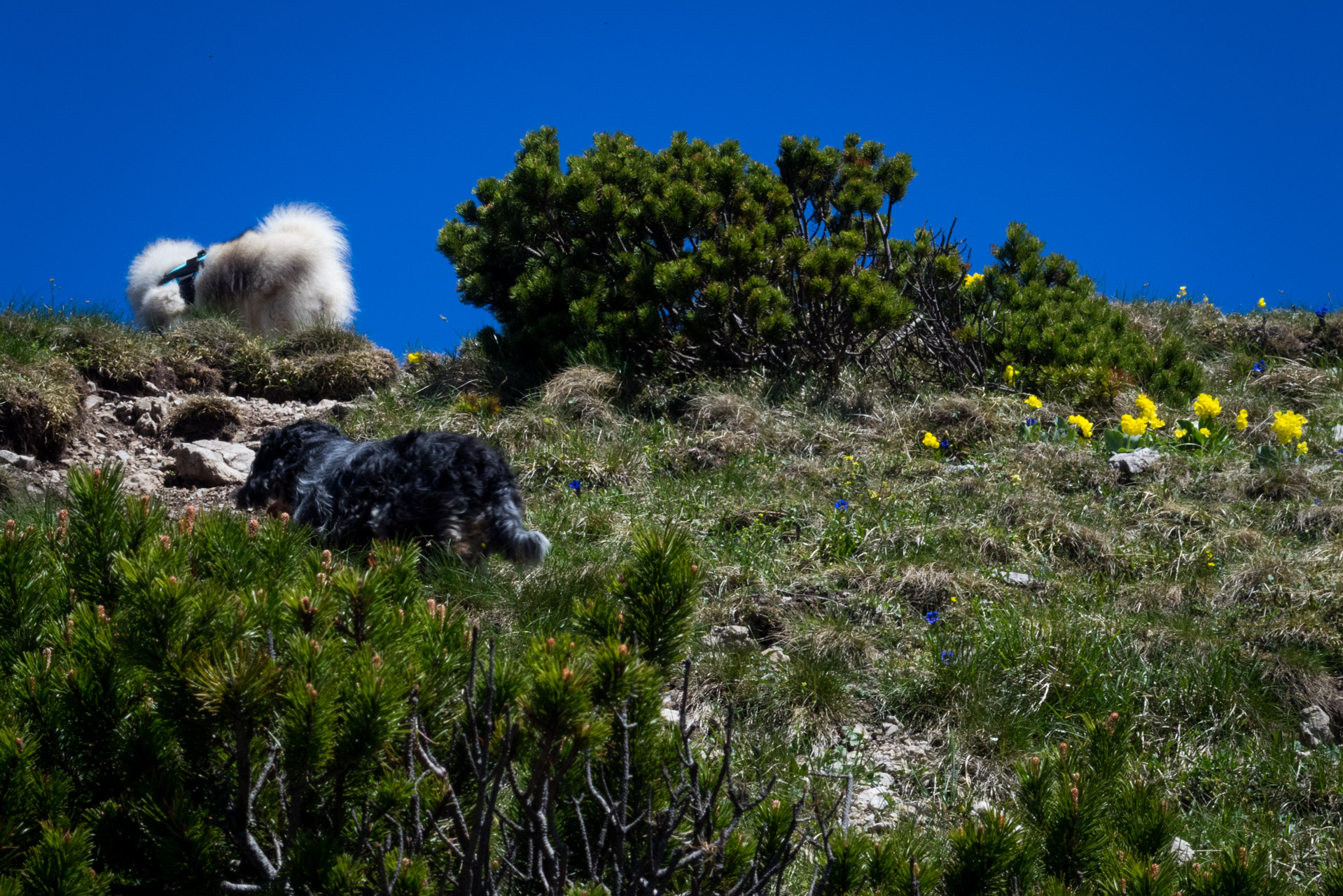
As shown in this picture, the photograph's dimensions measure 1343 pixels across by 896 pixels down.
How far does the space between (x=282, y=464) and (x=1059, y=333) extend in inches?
249

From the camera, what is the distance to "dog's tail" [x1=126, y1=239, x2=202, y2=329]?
1118cm

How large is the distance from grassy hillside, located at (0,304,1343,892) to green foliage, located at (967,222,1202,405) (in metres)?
0.37

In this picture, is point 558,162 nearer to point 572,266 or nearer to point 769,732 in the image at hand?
point 572,266

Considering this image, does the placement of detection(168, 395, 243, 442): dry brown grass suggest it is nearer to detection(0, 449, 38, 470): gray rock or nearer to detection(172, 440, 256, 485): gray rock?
detection(172, 440, 256, 485): gray rock

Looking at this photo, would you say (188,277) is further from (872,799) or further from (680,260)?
(872,799)

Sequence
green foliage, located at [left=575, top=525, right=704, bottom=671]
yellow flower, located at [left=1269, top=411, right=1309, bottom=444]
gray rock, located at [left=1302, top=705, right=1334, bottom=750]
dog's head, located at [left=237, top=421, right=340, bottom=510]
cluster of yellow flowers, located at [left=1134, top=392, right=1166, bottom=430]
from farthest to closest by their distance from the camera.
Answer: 1. cluster of yellow flowers, located at [left=1134, top=392, right=1166, bottom=430]
2. yellow flower, located at [left=1269, top=411, right=1309, bottom=444]
3. dog's head, located at [left=237, top=421, right=340, bottom=510]
4. gray rock, located at [left=1302, top=705, right=1334, bottom=750]
5. green foliage, located at [left=575, top=525, right=704, bottom=671]

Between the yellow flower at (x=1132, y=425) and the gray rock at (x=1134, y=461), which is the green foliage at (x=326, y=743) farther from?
the yellow flower at (x=1132, y=425)

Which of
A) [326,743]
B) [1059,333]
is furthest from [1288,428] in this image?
[326,743]

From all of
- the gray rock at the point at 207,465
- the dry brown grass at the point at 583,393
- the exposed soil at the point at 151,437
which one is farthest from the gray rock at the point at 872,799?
the gray rock at the point at 207,465

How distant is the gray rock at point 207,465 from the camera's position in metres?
7.22

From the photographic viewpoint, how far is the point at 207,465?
284 inches

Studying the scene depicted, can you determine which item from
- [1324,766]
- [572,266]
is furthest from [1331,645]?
[572,266]

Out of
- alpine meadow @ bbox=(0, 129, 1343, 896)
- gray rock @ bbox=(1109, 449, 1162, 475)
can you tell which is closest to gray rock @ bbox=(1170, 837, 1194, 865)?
alpine meadow @ bbox=(0, 129, 1343, 896)

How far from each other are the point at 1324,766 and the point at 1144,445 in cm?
364
